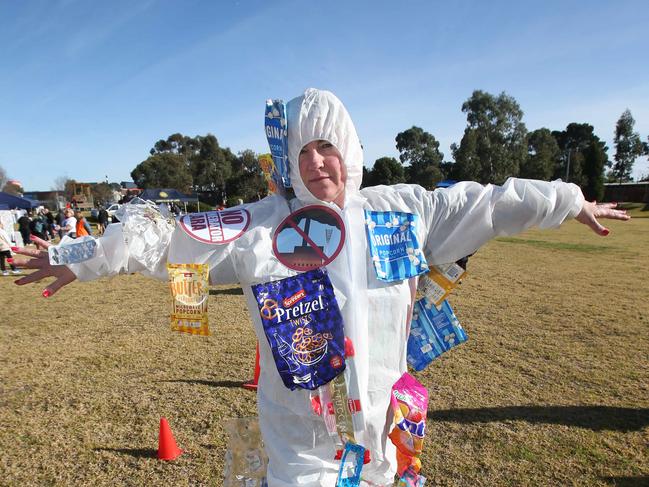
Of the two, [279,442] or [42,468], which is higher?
[279,442]

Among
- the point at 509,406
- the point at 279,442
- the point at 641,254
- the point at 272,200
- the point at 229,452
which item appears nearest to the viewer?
the point at 279,442

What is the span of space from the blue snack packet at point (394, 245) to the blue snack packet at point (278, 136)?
1.36ft

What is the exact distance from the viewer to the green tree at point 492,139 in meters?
40.5

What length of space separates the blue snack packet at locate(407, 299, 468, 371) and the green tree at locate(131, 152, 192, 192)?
56.0 meters

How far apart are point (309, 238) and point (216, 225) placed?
0.40 metres

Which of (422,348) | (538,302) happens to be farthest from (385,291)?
(538,302)

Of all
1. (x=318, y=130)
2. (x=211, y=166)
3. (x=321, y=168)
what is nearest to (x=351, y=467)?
(x=321, y=168)

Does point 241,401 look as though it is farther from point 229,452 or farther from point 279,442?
point 279,442

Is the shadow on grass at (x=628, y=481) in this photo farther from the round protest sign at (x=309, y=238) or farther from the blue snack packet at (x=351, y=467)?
the round protest sign at (x=309, y=238)

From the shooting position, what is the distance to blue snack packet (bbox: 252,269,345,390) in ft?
5.64

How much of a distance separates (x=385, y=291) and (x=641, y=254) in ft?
49.3

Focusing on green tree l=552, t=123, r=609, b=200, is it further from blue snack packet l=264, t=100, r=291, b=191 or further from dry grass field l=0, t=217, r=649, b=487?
blue snack packet l=264, t=100, r=291, b=191

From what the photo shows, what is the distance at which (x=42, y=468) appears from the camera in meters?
3.57

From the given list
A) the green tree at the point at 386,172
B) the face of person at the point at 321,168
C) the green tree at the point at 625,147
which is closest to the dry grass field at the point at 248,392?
the face of person at the point at 321,168
